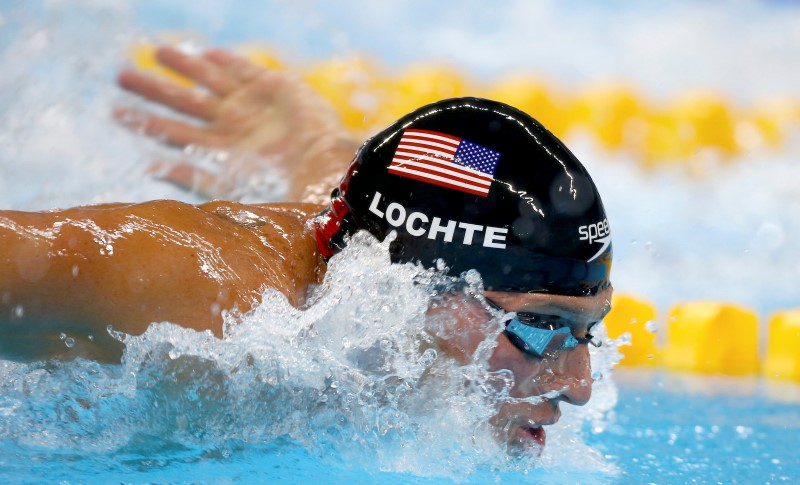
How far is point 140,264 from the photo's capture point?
1.60 metres

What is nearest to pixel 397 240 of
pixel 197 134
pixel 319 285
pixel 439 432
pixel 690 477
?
pixel 319 285

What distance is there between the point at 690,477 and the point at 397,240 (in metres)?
0.90

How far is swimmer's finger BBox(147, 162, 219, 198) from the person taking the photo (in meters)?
3.14

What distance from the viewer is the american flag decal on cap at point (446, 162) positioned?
70.4 inches

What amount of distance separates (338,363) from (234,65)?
194 cm

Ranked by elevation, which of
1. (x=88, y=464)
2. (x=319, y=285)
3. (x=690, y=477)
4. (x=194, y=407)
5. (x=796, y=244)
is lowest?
(x=88, y=464)

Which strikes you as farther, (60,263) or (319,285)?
(319,285)

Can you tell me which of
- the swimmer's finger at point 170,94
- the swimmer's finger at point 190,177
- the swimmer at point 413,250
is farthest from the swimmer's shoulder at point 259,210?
the swimmer's finger at point 170,94

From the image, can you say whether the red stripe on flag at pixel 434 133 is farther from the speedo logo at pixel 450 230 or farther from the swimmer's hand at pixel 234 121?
the swimmer's hand at pixel 234 121

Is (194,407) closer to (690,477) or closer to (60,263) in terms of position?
(60,263)

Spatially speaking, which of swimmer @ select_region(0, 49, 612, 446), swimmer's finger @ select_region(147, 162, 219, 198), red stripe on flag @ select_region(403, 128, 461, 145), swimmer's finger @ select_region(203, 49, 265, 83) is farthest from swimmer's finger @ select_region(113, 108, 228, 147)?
red stripe on flag @ select_region(403, 128, 461, 145)

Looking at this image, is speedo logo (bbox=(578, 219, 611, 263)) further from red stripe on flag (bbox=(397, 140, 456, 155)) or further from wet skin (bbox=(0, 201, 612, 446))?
red stripe on flag (bbox=(397, 140, 456, 155))

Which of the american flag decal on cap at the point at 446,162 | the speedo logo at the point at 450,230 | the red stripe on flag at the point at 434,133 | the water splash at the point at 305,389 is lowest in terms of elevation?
the water splash at the point at 305,389

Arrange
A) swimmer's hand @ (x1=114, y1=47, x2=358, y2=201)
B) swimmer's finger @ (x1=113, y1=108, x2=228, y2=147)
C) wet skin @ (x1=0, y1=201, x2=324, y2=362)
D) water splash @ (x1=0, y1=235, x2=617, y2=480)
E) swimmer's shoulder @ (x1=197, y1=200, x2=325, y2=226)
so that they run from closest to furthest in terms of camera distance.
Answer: wet skin @ (x1=0, y1=201, x2=324, y2=362) < water splash @ (x1=0, y1=235, x2=617, y2=480) < swimmer's shoulder @ (x1=197, y1=200, x2=325, y2=226) < swimmer's hand @ (x1=114, y1=47, x2=358, y2=201) < swimmer's finger @ (x1=113, y1=108, x2=228, y2=147)
